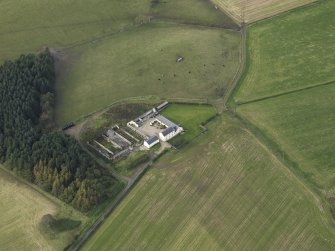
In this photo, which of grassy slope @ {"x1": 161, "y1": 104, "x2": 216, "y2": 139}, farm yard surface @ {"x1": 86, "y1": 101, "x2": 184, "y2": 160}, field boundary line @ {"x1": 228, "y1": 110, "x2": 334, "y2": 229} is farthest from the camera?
grassy slope @ {"x1": 161, "y1": 104, "x2": 216, "y2": 139}

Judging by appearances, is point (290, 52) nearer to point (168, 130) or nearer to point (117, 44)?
point (168, 130)

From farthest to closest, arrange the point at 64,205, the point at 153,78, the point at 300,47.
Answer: the point at 300,47
the point at 153,78
the point at 64,205

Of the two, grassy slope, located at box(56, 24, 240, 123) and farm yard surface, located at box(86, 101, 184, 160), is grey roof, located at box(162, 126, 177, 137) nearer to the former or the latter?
farm yard surface, located at box(86, 101, 184, 160)

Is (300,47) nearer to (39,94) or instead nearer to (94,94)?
(94,94)

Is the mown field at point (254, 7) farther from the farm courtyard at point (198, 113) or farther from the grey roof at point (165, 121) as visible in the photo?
the grey roof at point (165, 121)

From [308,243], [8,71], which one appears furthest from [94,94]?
[308,243]

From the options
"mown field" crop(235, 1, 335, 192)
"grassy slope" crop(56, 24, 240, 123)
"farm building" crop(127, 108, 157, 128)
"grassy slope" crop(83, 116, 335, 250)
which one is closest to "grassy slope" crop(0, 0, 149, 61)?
"grassy slope" crop(56, 24, 240, 123)
